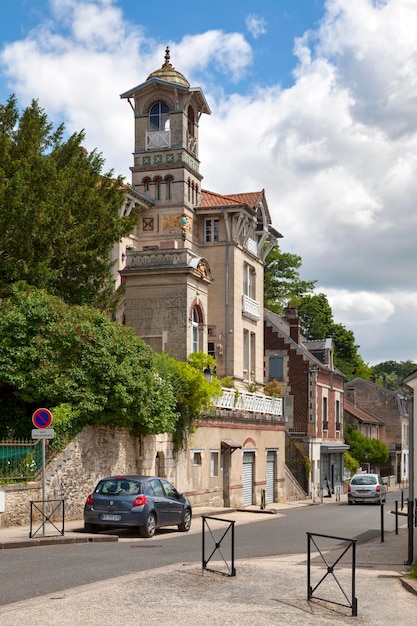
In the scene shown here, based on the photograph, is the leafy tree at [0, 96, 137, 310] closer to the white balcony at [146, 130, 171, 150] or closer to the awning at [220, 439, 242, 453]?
the awning at [220, 439, 242, 453]

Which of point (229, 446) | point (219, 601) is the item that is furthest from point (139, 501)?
point (229, 446)

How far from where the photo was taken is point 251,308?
143 ft

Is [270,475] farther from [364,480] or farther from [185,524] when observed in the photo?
[185,524]

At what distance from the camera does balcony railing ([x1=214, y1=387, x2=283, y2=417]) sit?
34.2 metres

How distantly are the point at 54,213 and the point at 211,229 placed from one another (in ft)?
52.8

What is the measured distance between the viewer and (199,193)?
138 ft

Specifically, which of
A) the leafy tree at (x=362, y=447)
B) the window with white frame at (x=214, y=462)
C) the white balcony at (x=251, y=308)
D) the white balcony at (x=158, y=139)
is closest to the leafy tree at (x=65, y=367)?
the window with white frame at (x=214, y=462)

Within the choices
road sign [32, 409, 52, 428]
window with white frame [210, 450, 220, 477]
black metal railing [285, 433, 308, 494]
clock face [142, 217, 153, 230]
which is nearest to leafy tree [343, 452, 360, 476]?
black metal railing [285, 433, 308, 494]

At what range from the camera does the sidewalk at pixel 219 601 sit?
945 centimetres

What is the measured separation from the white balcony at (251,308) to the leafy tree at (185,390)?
1270cm

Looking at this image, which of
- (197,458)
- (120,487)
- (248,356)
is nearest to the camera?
(120,487)

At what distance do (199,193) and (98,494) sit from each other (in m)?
24.5

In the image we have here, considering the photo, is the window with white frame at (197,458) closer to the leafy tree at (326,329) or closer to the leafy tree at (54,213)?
the leafy tree at (54,213)

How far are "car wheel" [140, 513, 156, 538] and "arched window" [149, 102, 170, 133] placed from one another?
978 inches
